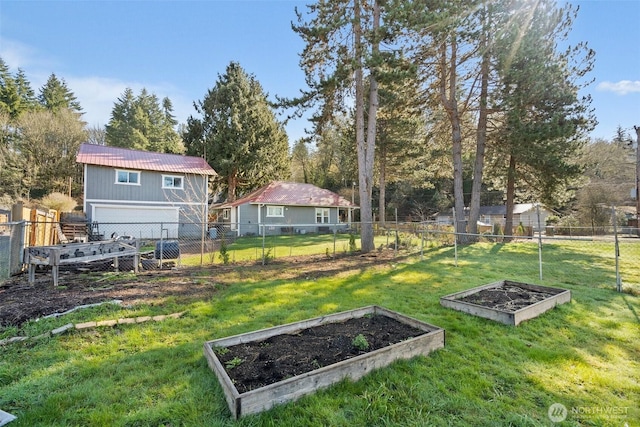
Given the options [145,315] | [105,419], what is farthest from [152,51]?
[105,419]

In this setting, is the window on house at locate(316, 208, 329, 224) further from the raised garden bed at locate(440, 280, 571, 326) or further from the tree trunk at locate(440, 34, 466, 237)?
the raised garden bed at locate(440, 280, 571, 326)

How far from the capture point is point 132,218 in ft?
54.1

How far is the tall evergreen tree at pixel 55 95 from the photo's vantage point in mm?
30656

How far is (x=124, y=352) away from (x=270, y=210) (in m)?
18.3

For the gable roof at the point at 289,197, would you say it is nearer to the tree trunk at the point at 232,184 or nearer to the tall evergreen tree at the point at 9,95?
the tree trunk at the point at 232,184

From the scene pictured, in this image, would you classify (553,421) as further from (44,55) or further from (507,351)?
(44,55)

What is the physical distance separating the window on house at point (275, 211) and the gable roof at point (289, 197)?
2.07ft

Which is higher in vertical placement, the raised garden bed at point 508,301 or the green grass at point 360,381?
the raised garden bed at point 508,301

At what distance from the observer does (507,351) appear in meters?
3.44

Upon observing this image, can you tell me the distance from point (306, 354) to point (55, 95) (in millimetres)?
42759

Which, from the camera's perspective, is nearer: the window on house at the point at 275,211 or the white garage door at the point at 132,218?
the white garage door at the point at 132,218

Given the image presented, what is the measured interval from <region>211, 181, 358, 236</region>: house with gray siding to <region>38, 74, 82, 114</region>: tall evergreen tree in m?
22.8

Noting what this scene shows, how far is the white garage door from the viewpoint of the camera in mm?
15719

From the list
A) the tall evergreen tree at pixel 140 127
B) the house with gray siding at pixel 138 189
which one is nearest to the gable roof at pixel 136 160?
the house with gray siding at pixel 138 189
